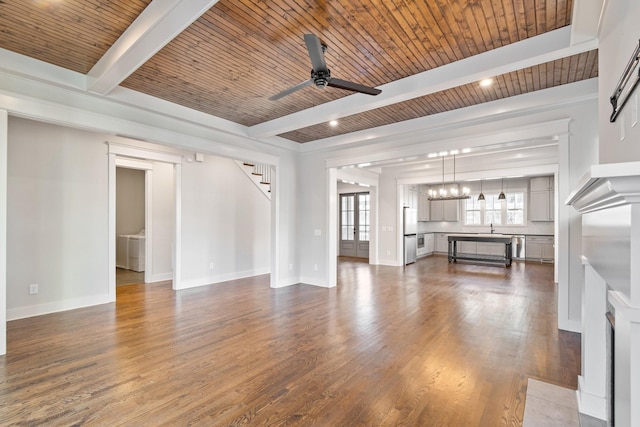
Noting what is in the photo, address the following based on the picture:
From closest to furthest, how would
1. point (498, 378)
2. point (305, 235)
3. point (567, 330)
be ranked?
point (498, 378)
point (567, 330)
point (305, 235)

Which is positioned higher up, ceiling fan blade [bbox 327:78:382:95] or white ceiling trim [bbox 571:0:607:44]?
white ceiling trim [bbox 571:0:607:44]

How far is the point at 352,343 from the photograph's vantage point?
338 centimetres

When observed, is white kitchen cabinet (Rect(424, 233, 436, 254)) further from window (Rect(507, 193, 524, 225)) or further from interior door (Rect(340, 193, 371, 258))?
window (Rect(507, 193, 524, 225))

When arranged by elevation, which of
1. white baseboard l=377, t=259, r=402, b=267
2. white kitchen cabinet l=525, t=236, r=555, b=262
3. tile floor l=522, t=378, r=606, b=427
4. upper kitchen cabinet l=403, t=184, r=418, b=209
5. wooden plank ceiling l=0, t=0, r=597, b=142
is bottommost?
white baseboard l=377, t=259, r=402, b=267

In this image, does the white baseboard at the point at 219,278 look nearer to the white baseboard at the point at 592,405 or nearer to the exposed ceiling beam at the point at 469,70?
the exposed ceiling beam at the point at 469,70

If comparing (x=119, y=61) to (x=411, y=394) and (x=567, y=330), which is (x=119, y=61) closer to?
(x=411, y=394)

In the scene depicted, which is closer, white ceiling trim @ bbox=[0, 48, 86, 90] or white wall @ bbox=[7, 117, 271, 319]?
white ceiling trim @ bbox=[0, 48, 86, 90]

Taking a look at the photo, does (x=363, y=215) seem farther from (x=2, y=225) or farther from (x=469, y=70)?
(x=2, y=225)

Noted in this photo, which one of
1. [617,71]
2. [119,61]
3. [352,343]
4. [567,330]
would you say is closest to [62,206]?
[119,61]

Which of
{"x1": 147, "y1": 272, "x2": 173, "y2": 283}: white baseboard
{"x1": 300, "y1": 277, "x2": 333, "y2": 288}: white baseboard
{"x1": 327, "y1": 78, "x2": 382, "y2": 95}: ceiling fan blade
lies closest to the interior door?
{"x1": 300, "y1": 277, "x2": 333, "y2": 288}: white baseboard

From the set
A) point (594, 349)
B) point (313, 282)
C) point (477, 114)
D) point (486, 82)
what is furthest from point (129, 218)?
point (594, 349)

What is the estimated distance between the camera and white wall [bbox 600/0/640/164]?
142cm

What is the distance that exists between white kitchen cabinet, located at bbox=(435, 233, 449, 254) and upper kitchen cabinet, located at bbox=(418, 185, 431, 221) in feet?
3.05

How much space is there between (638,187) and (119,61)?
149 inches
